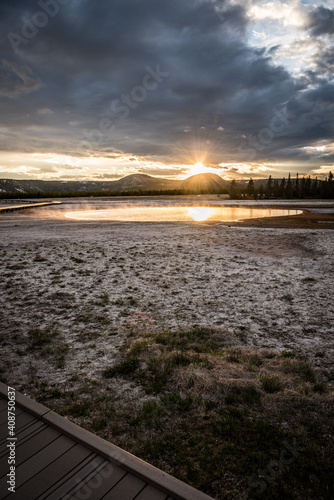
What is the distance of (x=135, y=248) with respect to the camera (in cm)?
1545

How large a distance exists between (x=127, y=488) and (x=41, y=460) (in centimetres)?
97

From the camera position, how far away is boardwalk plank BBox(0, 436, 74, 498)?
8.91 ft

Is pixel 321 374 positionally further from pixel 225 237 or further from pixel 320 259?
pixel 225 237

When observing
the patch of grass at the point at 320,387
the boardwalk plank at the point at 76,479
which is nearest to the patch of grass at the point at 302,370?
the patch of grass at the point at 320,387

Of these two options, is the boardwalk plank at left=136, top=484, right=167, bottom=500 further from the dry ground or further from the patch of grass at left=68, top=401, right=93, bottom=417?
the patch of grass at left=68, top=401, right=93, bottom=417

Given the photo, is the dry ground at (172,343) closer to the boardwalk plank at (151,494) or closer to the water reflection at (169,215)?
the boardwalk plank at (151,494)

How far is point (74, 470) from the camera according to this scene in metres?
2.79

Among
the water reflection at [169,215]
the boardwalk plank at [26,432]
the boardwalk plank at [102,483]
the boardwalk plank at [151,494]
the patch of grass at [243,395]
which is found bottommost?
the patch of grass at [243,395]

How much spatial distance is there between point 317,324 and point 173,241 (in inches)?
445

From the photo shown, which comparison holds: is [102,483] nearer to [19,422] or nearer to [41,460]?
[41,460]

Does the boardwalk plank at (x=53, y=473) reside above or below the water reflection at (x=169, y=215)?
below

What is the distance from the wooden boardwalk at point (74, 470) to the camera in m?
2.57

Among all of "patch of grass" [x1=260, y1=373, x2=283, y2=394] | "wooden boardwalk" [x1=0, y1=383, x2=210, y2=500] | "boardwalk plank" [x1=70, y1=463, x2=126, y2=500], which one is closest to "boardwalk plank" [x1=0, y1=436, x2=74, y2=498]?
"wooden boardwalk" [x1=0, y1=383, x2=210, y2=500]

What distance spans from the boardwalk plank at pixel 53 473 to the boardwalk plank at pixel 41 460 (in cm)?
4
